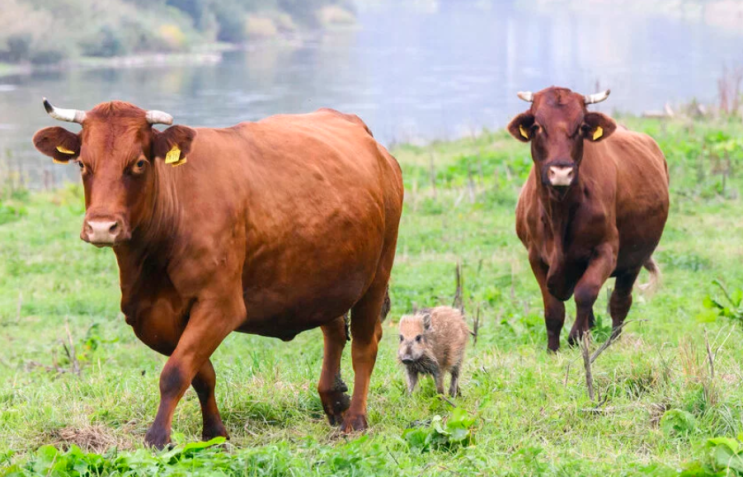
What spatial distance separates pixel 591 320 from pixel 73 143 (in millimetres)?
4794

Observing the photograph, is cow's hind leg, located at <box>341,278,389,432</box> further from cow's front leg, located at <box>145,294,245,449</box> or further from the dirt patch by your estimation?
the dirt patch

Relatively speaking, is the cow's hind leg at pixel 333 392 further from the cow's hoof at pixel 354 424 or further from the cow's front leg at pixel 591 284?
the cow's front leg at pixel 591 284

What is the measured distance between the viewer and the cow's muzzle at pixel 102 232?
4.64 metres

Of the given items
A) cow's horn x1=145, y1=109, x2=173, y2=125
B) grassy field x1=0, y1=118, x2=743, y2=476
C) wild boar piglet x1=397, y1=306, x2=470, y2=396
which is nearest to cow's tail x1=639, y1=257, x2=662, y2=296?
grassy field x1=0, y1=118, x2=743, y2=476

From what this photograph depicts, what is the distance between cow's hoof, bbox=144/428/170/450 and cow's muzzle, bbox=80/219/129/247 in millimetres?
950

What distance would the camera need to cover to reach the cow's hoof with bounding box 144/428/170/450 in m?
4.90

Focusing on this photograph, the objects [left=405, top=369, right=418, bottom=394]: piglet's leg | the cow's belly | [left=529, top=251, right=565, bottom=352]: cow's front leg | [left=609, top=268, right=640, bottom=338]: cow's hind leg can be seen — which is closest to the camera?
the cow's belly

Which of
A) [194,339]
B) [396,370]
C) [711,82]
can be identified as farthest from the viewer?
[711,82]

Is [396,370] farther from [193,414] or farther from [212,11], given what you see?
[212,11]

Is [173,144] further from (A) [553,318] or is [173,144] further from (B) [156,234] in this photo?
(A) [553,318]

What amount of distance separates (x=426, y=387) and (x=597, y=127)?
250 cm

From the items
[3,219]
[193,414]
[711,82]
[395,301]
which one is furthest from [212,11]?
[193,414]

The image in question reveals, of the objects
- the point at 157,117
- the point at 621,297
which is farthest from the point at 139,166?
the point at 621,297

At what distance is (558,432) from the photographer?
529 centimetres
